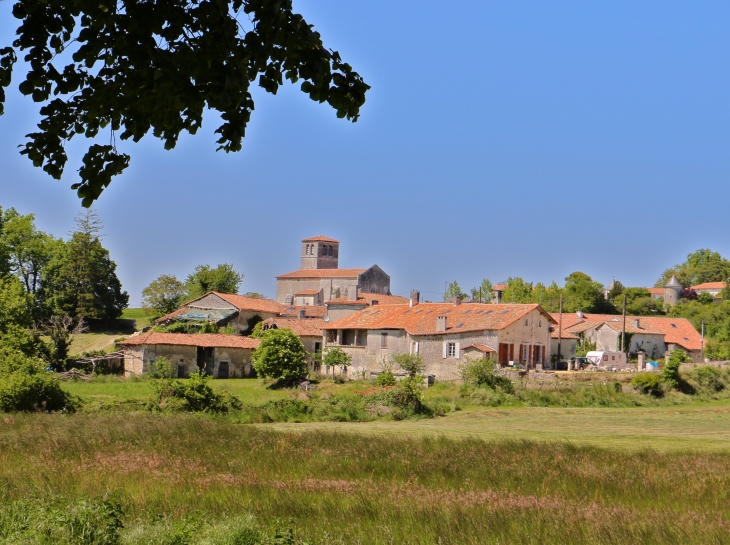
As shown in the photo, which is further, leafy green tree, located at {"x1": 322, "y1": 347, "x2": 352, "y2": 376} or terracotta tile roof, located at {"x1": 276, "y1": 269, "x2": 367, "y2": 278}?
terracotta tile roof, located at {"x1": 276, "y1": 269, "x2": 367, "y2": 278}

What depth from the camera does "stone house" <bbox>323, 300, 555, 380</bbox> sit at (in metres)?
55.0

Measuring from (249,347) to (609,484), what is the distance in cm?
4674

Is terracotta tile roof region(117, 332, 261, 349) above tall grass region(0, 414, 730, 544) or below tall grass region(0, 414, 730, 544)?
above

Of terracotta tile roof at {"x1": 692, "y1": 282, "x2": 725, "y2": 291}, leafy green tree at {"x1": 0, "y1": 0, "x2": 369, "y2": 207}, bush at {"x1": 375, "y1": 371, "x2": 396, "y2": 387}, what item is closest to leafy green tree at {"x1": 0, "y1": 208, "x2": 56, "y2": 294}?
bush at {"x1": 375, "y1": 371, "x2": 396, "y2": 387}

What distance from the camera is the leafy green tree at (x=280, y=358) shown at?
5231 centimetres

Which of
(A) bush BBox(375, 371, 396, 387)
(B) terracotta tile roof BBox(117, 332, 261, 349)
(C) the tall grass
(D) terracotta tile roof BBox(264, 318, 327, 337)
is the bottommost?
(C) the tall grass

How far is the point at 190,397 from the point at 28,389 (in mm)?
5931

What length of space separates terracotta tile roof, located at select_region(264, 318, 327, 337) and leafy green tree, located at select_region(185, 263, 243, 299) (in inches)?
1131

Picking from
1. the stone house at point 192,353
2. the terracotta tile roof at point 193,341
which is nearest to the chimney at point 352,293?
the stone house at point 192,353

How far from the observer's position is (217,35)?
6.15 meters

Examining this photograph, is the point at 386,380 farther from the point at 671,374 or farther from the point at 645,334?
the point at 645,334

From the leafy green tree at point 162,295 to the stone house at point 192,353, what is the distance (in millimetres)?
31686

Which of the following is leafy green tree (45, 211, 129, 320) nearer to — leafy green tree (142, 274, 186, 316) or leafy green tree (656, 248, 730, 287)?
leafy green tree (142, 274, 186, 316)

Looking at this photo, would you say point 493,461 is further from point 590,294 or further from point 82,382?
point 590,294
